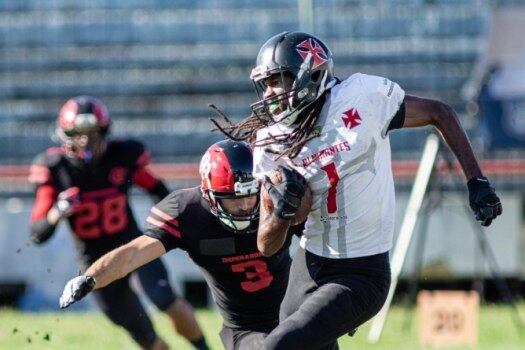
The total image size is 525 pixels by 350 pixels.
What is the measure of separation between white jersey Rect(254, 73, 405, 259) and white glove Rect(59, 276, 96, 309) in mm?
760

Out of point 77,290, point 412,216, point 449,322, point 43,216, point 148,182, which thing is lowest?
point 449,322

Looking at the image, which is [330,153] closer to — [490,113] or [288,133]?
[288,133]

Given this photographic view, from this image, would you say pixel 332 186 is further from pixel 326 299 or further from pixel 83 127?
pixel 83 127

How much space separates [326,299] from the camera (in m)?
4.34

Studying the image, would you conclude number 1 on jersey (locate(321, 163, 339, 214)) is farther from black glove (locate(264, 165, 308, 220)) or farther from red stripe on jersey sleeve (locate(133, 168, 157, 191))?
red stripe on jersey sleeve (locate(133, 168, 157, 191))

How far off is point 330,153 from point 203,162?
0.63 meters

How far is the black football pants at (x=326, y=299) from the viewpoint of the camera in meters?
4.26

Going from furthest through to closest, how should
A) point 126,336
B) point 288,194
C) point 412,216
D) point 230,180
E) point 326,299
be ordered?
1. point 126,336
2. point 412,216
3. point 230,180
4. point 326,299
5. point 288,194

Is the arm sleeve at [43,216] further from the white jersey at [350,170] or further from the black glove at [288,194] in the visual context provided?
the black glove at [288,194]

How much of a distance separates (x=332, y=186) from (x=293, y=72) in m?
0.42

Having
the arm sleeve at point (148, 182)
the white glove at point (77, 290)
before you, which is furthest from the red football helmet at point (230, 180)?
the arm sleeve at point (148, 182)

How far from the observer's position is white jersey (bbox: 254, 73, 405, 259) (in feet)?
14.6

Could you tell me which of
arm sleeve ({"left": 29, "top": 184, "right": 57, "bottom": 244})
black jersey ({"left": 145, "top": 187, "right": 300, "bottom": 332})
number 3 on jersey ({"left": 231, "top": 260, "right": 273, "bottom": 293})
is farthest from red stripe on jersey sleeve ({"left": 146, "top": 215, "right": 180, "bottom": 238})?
arm sleeve ({"left": 29, "top": 184, "right": 57, "bottom": 244})

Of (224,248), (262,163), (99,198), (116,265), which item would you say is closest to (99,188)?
(99,198)
